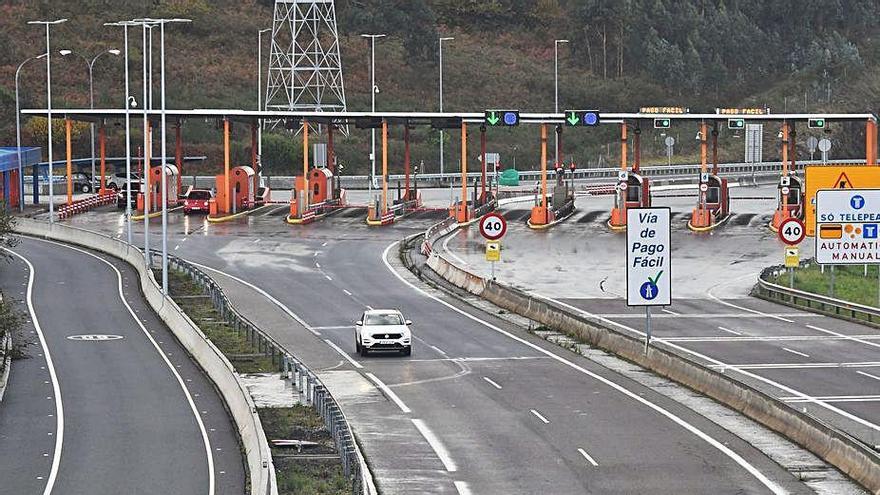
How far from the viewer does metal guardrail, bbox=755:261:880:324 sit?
55.8 m

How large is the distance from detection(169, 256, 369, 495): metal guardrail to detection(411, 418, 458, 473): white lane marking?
1.71 metres

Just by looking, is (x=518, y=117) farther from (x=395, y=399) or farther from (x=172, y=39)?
(x=172, y=39)

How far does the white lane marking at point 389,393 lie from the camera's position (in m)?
39.4

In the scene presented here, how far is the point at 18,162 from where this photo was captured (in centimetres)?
9419

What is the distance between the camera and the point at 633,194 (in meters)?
88.7

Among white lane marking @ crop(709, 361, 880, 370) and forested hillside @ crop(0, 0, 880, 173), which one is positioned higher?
forested hillside @ crop(0, 0, 880, 173)

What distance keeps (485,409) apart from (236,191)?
5600 centimetres

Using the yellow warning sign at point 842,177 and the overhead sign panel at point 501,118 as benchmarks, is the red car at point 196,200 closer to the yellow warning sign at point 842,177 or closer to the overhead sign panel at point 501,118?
the overhead sign panel at point 501,118

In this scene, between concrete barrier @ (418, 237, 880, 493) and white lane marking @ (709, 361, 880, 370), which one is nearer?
concrete barrier @ (418, 237, 880, 493)

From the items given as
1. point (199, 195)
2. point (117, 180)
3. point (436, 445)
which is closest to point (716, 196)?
point (199, 195)

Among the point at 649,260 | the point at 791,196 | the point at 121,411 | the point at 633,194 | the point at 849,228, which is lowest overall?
the point at 121,411

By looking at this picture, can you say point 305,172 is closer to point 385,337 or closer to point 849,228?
point 849,228

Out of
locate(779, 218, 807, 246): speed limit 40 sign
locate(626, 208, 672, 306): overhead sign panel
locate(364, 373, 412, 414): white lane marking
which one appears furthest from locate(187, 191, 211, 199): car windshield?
locate(626, 208, 672, 306): overhead sign panel

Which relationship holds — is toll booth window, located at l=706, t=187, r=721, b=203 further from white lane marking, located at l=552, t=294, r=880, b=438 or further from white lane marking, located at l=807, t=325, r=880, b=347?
white lane marking, located at l=807, t=325, r=880, b=347
